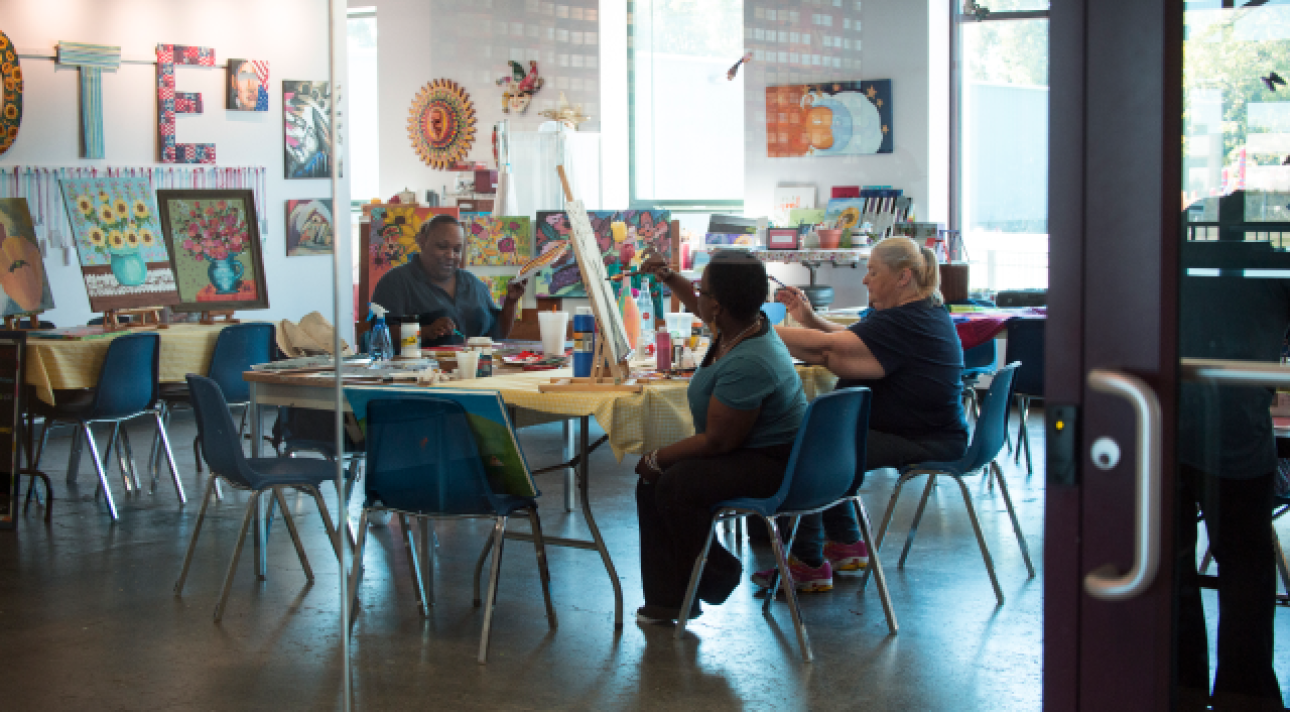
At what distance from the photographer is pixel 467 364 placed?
395 cm

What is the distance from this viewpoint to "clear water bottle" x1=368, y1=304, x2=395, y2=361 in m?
4.40

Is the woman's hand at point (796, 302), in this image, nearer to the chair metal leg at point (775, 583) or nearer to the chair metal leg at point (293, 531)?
the chair metal leg at point (775, 583)

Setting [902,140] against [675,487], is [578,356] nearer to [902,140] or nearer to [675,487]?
[675,487]

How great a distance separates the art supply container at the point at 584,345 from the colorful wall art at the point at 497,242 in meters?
3.54

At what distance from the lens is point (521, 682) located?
316 cm

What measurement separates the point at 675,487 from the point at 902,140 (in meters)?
5.83

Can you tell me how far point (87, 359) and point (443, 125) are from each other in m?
5.40

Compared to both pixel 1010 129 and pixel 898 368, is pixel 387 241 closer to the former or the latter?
pixel 898 368

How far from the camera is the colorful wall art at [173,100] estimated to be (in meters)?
4.21

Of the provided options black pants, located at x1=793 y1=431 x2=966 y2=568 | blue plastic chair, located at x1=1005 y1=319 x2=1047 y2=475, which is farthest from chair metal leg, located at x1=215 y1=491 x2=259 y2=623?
blue plastic chair, located at x1=1005 y1=319 x2=1047 y2=475

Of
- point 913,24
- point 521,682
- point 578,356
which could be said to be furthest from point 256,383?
point 913,24

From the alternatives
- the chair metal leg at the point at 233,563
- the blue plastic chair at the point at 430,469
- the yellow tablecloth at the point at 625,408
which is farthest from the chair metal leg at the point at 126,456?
the blue plastic chair at the point at 430,469

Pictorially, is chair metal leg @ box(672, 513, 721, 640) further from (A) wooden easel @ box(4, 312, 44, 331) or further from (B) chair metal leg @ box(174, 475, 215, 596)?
(A) wooden easel @ box(4, 312, 44, 331)

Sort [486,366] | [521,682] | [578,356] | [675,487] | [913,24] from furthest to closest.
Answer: [913,24] → [486,366] → [578,356] → [675,487] → [521,682]
